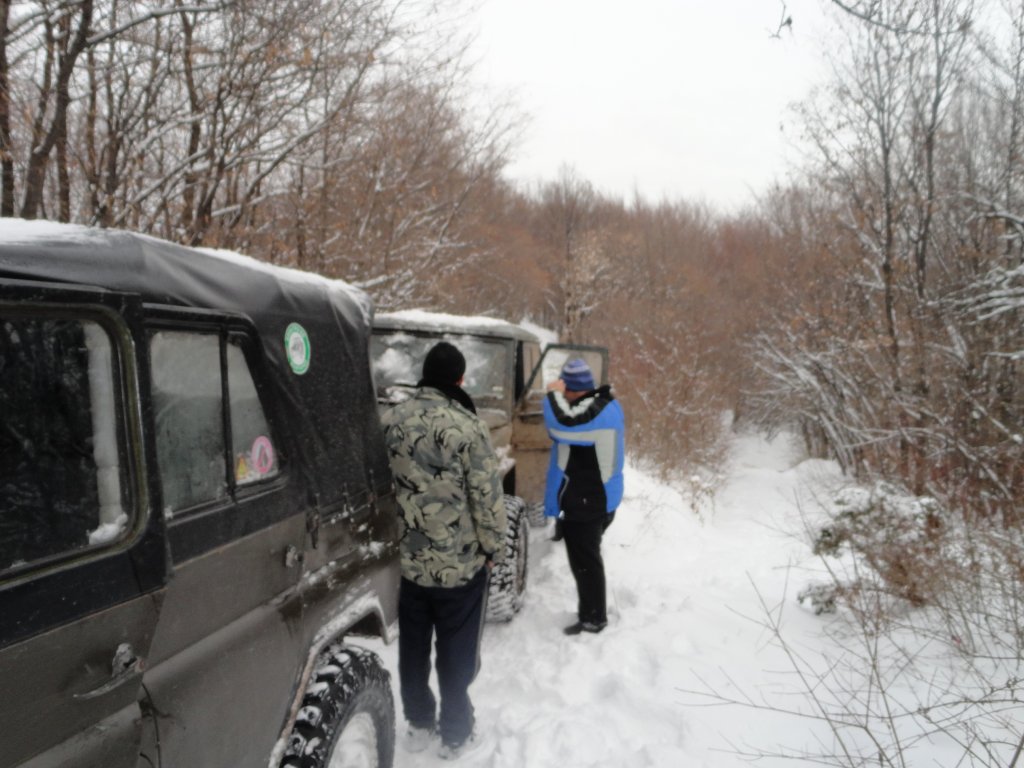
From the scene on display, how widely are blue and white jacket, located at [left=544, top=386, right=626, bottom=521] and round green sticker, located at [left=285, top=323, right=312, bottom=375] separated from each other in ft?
6.53

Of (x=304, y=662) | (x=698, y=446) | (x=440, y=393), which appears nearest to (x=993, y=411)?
(x=440, y=393)

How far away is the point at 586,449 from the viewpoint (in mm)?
3848

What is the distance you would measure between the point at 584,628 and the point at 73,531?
3383mm

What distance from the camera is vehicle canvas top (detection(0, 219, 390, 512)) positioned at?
4.12 feet

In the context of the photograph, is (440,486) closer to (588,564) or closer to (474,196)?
(588,564)

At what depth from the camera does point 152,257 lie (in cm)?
152

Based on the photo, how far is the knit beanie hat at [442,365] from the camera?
261 centimetres

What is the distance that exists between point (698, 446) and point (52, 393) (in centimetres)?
1889

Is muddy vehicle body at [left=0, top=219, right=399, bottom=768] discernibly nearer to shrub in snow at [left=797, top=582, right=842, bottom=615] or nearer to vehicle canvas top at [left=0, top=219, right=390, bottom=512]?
vehicle canvas top at [left=0, top=219, right=390, bottom=512]

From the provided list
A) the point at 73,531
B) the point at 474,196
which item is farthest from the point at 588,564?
the point at 474,196

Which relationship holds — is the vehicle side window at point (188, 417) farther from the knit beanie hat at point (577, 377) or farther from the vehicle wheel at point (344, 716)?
the knit beanie hat at point (577, 377)

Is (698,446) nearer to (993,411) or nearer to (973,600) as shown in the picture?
(993,411)

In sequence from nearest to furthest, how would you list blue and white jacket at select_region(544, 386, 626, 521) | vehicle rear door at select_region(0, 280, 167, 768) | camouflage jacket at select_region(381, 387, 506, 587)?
vehicle rear door at select_region(0, 280, 167, 768) < camouflage jacket at select_region(381, 387, 506, 587) < blue and white jacket at select_region(544, 386, 626, 521)

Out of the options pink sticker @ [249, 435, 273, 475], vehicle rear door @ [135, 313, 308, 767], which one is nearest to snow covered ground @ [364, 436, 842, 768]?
vehicle rear door @ [135, 313, 308, 767]
